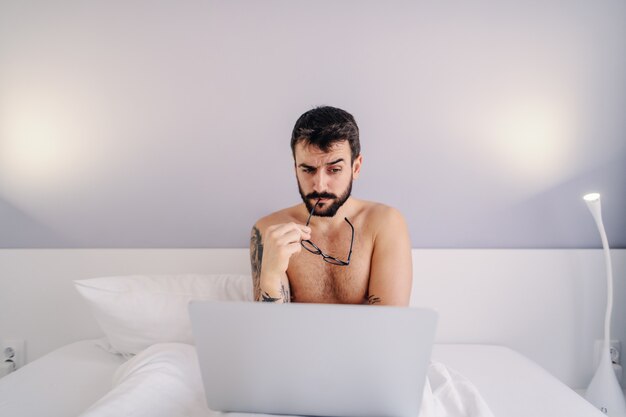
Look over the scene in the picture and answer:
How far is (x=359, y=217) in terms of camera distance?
1732 millimetres

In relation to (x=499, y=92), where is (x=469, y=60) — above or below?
above

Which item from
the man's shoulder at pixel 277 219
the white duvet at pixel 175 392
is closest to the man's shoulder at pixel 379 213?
the man's shoulder at pixel 277 219

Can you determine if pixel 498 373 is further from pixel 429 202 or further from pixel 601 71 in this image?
pixel 601 71

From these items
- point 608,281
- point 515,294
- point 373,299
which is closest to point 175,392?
point 373,299

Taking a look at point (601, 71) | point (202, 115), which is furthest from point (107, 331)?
point (601, 71)

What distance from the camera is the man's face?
5.32ft

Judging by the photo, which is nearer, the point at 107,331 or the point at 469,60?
the point at 107,331

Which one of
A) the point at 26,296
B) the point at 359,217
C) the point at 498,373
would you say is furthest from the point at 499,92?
the point at 26,296

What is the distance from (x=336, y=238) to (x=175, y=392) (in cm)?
70

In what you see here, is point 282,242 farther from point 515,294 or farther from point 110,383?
point 515,294

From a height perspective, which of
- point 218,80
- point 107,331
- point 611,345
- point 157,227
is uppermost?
point 218,80

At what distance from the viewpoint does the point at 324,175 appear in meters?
1.63

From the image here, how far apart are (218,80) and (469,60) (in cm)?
104

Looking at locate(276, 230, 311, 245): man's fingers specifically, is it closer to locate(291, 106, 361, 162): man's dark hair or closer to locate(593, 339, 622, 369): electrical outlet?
locate(291, 106, 361, 162): man's dark hair
